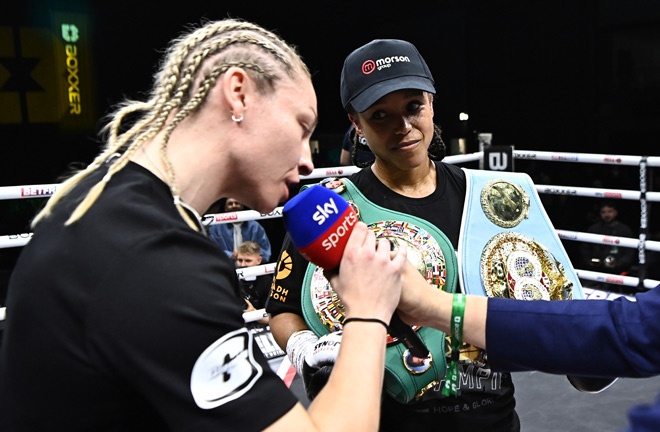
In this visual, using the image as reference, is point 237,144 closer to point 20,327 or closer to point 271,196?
point 271,196

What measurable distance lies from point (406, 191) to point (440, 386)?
42 cm

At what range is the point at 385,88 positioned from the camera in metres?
1.34

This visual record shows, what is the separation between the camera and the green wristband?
1.12m

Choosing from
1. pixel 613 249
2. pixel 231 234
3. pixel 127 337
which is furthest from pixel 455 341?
pixel 613 249

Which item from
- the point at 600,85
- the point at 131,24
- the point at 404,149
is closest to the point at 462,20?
the point at 600,85

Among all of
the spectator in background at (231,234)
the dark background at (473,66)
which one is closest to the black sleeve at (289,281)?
the spectator in background at (231,234)

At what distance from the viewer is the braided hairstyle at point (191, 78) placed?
0.86m

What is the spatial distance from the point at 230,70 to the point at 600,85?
7075 millimetres

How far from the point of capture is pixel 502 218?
4.48 ft

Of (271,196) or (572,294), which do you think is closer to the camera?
(271,196)

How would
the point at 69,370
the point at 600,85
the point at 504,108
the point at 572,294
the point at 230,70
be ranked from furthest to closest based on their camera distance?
the point at 504,108
the point at 600,85
the point at 572,294
the point at 230,70
the point at 69,370

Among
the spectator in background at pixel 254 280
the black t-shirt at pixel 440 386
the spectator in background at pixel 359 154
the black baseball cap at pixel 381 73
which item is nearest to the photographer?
the black t-shirt at pixel 440 386

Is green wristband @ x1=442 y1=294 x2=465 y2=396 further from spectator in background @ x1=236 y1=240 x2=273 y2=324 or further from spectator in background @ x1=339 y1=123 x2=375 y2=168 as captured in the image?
spectator in background @ x1=236 y1=240 x2=273 y2=324

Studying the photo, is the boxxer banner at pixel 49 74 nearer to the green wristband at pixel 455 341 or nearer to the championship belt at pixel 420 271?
the championship belt at pixel 420 271
